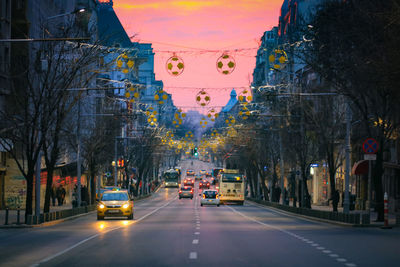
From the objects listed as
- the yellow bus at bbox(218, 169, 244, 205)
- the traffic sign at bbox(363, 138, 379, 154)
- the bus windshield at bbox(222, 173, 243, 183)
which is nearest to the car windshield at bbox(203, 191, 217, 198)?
the bus windshield at bbox(222, 173, 243, 183)

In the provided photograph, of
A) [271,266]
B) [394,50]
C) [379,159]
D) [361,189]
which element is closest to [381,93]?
[379,159]

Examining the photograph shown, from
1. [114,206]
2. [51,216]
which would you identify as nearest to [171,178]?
[114,206]

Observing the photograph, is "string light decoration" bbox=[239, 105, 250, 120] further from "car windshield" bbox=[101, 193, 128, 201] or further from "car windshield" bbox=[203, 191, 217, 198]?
"car windshield" bbox=[101, 193, 128, 201]

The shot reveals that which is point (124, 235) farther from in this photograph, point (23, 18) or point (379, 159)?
point (23, 18)

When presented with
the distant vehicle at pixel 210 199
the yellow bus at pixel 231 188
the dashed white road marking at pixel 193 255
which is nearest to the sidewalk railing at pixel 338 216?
the distant vehicle at pixel 210 199

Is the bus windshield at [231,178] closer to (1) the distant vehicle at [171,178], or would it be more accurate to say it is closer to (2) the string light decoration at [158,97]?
(2) the string light decoration at [158,97]

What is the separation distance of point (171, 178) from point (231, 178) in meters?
63.2

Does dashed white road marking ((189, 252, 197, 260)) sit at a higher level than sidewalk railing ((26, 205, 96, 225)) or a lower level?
higher

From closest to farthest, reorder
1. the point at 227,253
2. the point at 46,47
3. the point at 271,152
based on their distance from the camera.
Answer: the point at 227,253 < the point at 46,47 < the point at 271,152

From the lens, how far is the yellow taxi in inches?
1664

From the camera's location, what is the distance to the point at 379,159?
3931 centimetres

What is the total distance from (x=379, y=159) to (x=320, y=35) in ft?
29.0

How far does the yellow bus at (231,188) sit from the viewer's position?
3322 inches

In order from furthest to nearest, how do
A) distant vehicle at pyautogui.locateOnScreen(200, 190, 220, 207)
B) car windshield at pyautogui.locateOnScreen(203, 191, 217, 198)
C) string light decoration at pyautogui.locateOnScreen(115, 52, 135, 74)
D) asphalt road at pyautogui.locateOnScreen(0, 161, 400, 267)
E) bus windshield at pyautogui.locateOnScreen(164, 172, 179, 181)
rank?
1. bus windshield at pyautogui.locateOnScreen(164, 172, 179, 181)
2. car windshield at pyautogui.locateOnScreen(203, 191, 217, 198)
3. distant vehicle at pyautogui.locateOnScreen(200, 190, 220, 207)
4. string light decoration at pyautogui.locateOnScreen(115, 52, 135, 74)
5. asphalt road at pyautogui.locateOnScreen(0, 161, 400, 267)
